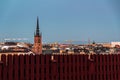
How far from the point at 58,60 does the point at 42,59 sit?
2.19 feet

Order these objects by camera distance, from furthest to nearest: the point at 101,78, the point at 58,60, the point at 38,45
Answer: the point at 38,45 < the point at 101,78 < the point at 58,60

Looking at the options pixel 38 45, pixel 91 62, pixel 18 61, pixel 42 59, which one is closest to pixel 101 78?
pixel 91 62

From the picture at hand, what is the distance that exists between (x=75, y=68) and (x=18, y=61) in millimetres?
2288

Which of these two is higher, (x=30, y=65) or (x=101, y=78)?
(x=30, y=65)

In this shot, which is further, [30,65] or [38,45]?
[38,45]

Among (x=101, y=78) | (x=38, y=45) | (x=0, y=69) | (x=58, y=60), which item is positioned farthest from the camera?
(x=38, y=45)

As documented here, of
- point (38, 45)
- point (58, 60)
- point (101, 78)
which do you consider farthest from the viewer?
point (38, 45)

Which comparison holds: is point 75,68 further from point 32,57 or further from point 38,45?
point 38,45

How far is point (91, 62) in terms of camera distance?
11.0 meters

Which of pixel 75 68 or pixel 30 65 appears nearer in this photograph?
pixel 30 65

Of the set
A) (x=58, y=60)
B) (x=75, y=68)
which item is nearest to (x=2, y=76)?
(x=58, y=60)

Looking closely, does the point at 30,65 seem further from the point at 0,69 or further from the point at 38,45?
the point at 38,45

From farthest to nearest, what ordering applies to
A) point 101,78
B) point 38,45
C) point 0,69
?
1. point 38,45
2. point 101,78
3. point 0,69

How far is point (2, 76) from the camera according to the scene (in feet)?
31.9
